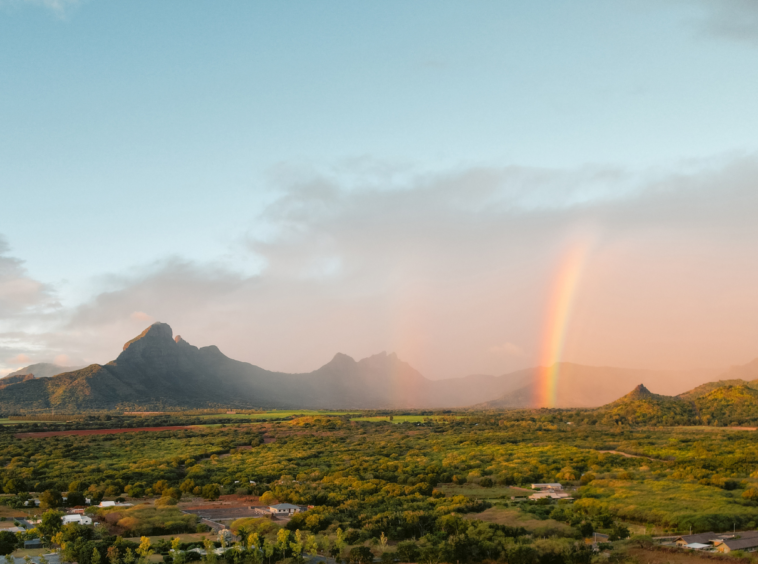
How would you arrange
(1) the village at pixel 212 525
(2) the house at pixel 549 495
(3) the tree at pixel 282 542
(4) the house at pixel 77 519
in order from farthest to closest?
(2) the house at pixel 549 495 → (4) the house at pixel 77 519 → (1) the village at pixel 212 525 → (3) the tree at pixel 282 542

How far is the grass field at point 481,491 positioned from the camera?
148ft

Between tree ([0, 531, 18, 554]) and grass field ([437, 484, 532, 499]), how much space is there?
2947 cm

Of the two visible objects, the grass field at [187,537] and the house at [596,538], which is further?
the grass field at [187,537]

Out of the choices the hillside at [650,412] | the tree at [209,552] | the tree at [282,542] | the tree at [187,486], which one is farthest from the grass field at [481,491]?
the hillside at [650,412]

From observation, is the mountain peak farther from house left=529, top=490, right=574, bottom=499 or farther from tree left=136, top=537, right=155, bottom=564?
tree left=136, top=537, right=155, bottom=564

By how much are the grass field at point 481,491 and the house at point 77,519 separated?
25.8m

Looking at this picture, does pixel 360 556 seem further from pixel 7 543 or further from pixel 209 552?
pixel 7 543

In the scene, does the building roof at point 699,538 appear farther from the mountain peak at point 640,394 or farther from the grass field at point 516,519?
the mountain peak at point 640,394

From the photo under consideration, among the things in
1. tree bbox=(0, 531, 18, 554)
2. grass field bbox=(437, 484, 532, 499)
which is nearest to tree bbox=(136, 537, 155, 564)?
tree bbox=(0, 531, 18, 554)

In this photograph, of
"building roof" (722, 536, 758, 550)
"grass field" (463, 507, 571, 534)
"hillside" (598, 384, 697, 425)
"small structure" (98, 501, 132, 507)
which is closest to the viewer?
"building roof" (722, 536, 758, 550)

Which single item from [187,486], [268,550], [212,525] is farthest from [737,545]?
[187,486]

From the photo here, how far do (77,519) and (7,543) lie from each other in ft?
20.3

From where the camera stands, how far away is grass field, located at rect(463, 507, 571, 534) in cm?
3231

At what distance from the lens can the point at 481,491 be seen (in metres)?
47.0
